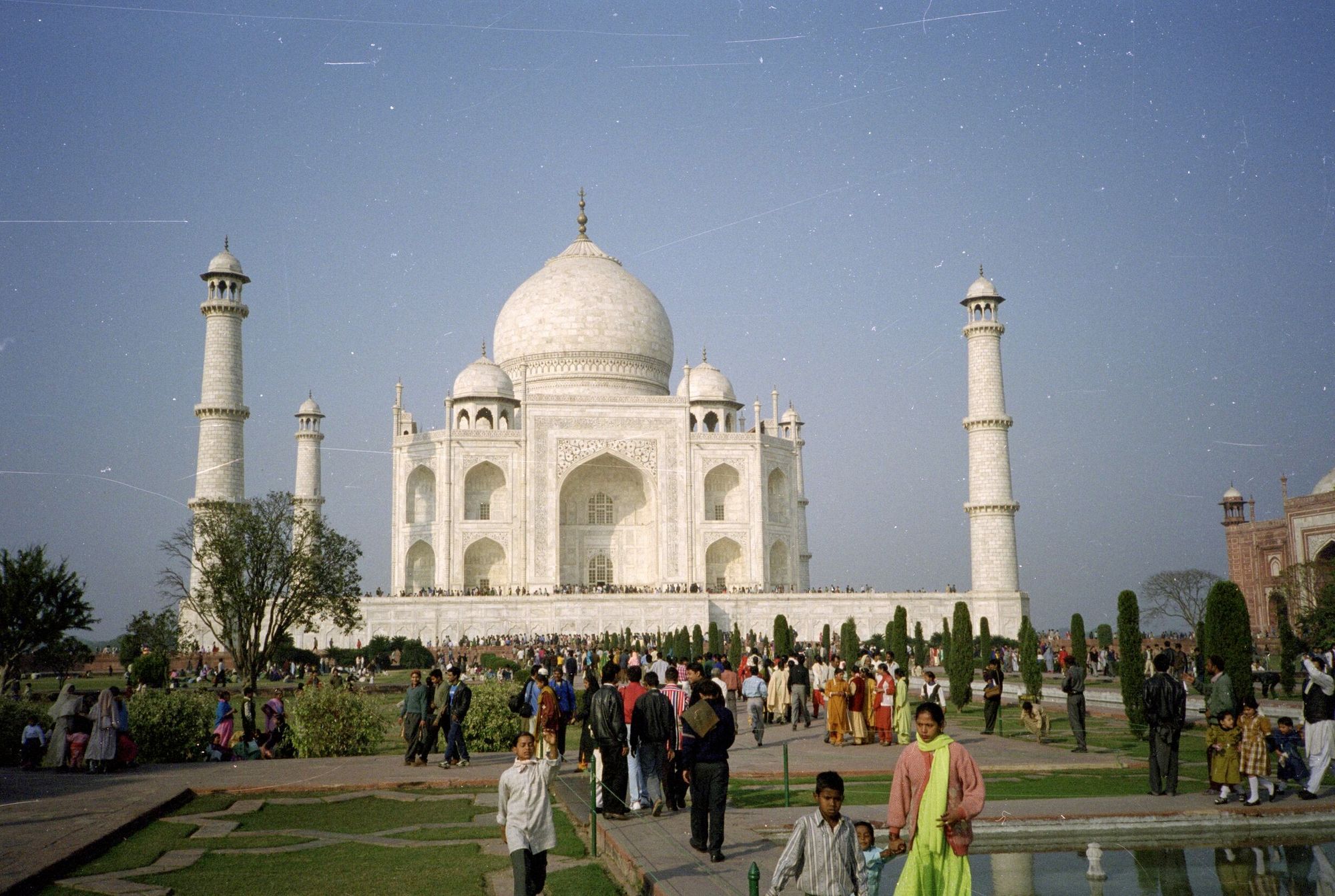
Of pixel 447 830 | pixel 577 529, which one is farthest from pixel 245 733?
pixel 577 529

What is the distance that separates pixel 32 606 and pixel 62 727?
1146 cm

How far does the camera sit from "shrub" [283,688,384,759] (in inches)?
482

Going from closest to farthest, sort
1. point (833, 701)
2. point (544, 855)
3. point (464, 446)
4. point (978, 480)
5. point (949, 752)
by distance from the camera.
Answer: point (949, 752), point (544, 855), point (833, 701), point (978, 480), point (464, 446)

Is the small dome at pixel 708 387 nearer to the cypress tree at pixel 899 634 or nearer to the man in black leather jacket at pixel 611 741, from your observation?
the cypress tree at pixel 899 634

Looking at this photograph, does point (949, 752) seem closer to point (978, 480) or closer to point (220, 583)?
point (220, 583)

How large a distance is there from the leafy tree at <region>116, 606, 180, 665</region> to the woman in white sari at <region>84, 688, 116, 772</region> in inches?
578

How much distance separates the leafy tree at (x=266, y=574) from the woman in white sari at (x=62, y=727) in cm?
1041

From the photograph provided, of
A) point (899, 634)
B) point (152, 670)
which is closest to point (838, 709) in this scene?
point (899, 634)

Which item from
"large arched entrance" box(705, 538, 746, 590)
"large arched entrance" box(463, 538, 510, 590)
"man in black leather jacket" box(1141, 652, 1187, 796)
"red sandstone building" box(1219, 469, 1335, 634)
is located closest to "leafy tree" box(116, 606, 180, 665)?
"large arched entrance" box(463, 538, 510, 590)

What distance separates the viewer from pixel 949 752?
183 inches

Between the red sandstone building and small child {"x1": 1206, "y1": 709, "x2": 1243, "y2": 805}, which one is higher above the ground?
the red sandstone building

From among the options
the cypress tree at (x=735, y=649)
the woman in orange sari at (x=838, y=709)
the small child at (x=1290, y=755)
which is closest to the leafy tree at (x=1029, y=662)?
the woman in orange sari at (x=838, y=709)

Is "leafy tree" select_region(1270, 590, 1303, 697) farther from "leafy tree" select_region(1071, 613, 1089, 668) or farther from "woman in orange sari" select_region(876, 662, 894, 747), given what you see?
"woman in orange sari" select_region(876, 662, 894, 747)

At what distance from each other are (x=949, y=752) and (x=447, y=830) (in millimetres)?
4113
